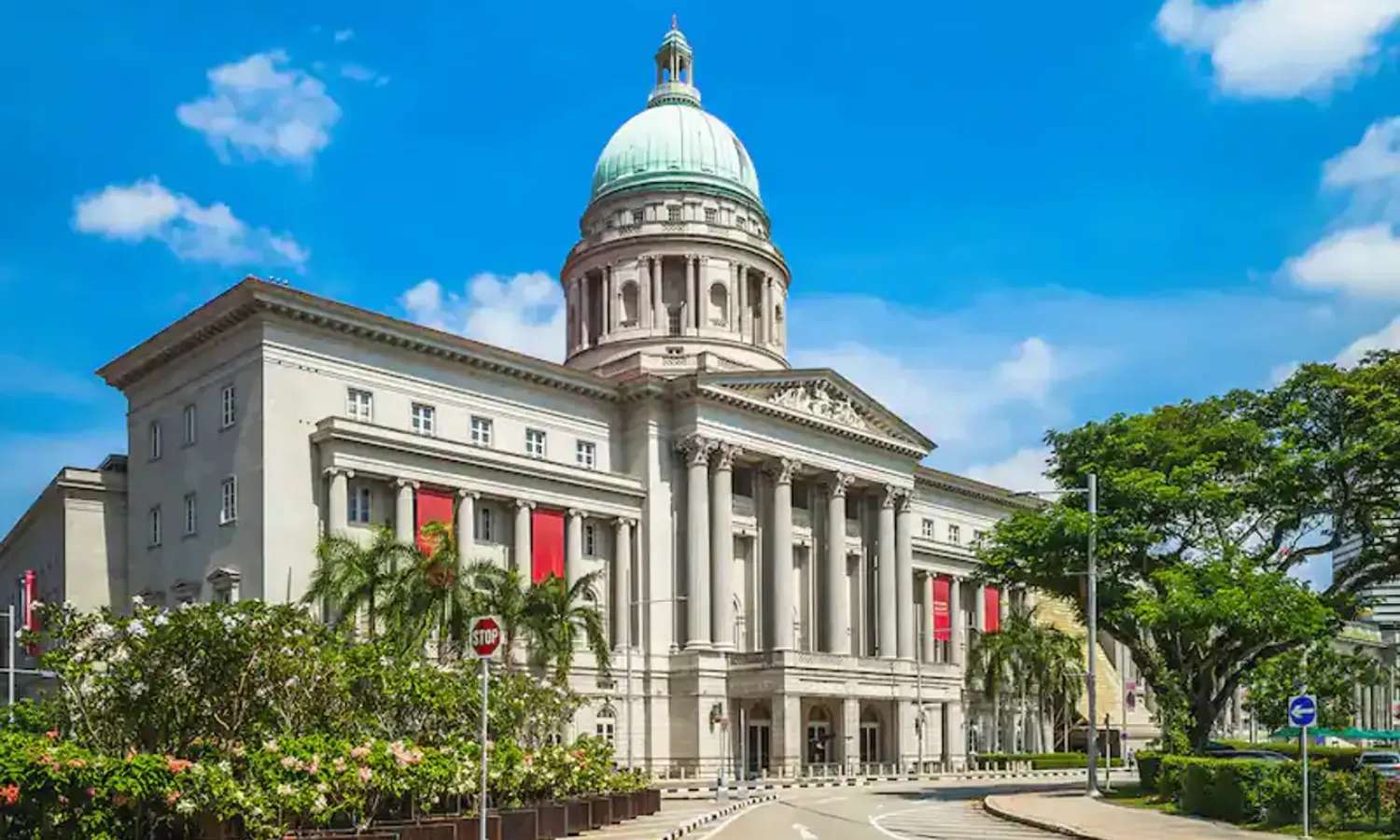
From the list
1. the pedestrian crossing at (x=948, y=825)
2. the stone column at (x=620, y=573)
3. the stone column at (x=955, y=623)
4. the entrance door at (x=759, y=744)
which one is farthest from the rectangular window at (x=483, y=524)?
the stone column at (x=955, y=623)

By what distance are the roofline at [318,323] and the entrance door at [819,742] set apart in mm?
20905

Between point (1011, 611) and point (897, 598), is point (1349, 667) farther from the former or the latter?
point (897, 598)

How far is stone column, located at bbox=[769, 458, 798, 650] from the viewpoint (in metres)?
74.1

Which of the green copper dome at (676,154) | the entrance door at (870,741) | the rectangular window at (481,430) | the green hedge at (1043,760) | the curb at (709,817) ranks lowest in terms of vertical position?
the green hedge at (1043,760)

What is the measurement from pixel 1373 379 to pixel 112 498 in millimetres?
52076

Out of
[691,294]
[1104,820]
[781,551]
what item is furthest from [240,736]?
[691,294]

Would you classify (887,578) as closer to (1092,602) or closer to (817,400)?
(817,400)

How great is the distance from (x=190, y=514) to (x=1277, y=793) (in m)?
44.0

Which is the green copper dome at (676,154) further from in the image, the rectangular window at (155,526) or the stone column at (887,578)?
the rectangular window at (155,526)

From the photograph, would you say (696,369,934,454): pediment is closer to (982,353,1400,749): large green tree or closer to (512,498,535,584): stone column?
(512,498,535,584): stone column

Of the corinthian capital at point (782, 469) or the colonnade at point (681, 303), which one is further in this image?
the colonnade at point (681, 303)

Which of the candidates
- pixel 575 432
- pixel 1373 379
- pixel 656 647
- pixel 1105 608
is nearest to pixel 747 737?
pixel 656 647

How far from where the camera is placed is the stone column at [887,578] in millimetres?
80625

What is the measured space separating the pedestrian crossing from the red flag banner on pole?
1812 inches
